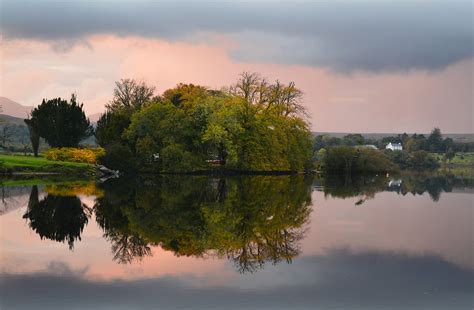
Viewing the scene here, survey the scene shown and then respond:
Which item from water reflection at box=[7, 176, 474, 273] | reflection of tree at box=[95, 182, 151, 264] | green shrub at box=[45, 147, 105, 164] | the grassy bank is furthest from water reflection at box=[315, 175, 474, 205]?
green shrub at box=[45, 147, 105, 164]

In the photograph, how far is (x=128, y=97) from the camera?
285 feet

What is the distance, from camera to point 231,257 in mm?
13500

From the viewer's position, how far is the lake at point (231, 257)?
984 cm

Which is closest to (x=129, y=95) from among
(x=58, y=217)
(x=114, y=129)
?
(x=114, y=129)

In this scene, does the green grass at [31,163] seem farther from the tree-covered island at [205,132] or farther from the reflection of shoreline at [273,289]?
the reflection of shoreline at [273,289]

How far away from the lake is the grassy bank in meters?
27.7

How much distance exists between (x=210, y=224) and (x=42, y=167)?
38.5m

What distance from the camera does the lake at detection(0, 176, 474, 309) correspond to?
9844 mm

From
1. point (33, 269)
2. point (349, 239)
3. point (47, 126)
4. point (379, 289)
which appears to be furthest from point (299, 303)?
point (47, 126)

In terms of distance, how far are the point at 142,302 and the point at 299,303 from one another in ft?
8.83

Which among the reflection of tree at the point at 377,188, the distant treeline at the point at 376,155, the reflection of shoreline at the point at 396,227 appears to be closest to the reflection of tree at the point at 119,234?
the reflection of shoreline at the point at 396,227

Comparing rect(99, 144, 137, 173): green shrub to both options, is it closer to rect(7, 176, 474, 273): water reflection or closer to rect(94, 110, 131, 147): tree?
rect(94, 110, 131, 147): tree

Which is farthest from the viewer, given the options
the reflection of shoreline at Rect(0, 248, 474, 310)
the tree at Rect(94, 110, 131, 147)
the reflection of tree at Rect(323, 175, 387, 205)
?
the tree at Rect(94, 110, 131, 147)

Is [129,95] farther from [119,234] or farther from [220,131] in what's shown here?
[119,234]
